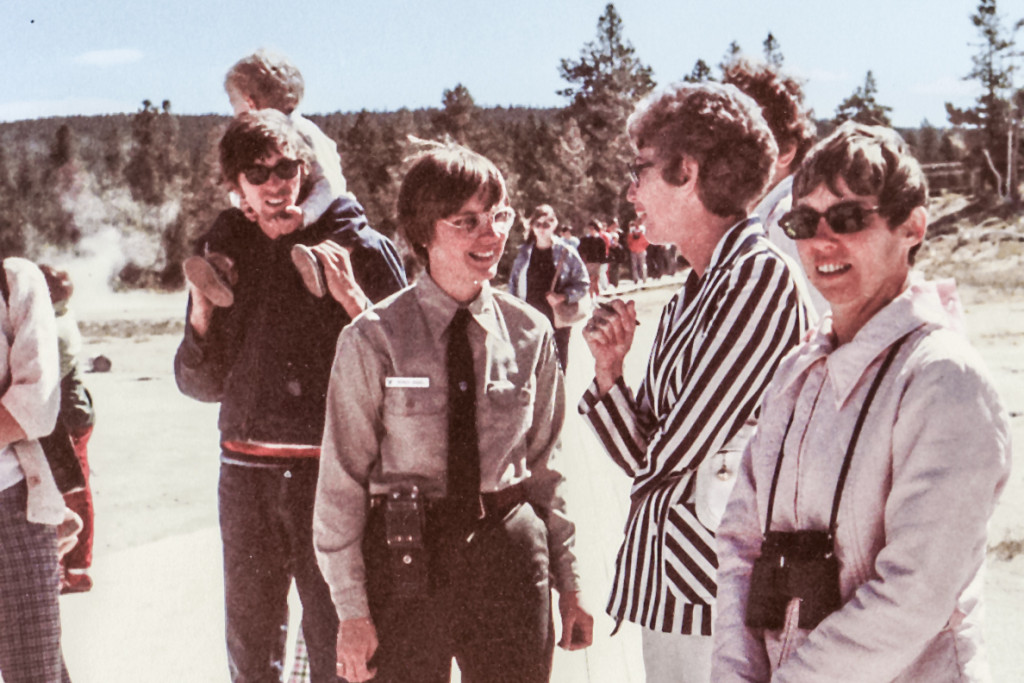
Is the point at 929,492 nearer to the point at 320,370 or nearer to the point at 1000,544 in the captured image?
the point at 320,370

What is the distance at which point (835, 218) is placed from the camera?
182 cm

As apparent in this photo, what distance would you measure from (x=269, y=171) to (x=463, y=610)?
133cm

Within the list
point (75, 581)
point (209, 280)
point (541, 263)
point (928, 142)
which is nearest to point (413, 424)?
point (209, 280)

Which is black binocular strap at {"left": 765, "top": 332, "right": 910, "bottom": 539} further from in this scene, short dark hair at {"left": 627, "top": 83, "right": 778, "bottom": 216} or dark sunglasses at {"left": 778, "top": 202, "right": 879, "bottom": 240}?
short dark hair at {"left": 627, "top": 83, "right": 778, "bottom": 216}

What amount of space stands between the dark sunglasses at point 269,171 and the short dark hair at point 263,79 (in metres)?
0.41

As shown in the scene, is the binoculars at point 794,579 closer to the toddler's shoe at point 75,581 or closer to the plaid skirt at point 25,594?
the plaid skirt at point 25,594

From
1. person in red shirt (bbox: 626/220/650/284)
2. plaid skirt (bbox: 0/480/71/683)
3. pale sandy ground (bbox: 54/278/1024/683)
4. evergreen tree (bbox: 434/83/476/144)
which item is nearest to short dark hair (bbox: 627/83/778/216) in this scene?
plaid skirt (bbox: 0/480/71/683)

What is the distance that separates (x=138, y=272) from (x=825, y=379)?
80623mm

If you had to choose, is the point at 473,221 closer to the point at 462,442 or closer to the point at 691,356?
the point at 462,442

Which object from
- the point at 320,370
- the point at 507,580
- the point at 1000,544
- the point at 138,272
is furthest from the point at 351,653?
the point at 138,272

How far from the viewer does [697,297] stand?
232 centimetres

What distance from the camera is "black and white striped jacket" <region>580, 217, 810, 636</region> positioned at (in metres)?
2.22

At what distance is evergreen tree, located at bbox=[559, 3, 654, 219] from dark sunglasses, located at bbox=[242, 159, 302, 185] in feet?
231

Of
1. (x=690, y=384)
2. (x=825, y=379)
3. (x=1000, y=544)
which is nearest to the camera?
(x=825, y=379)
